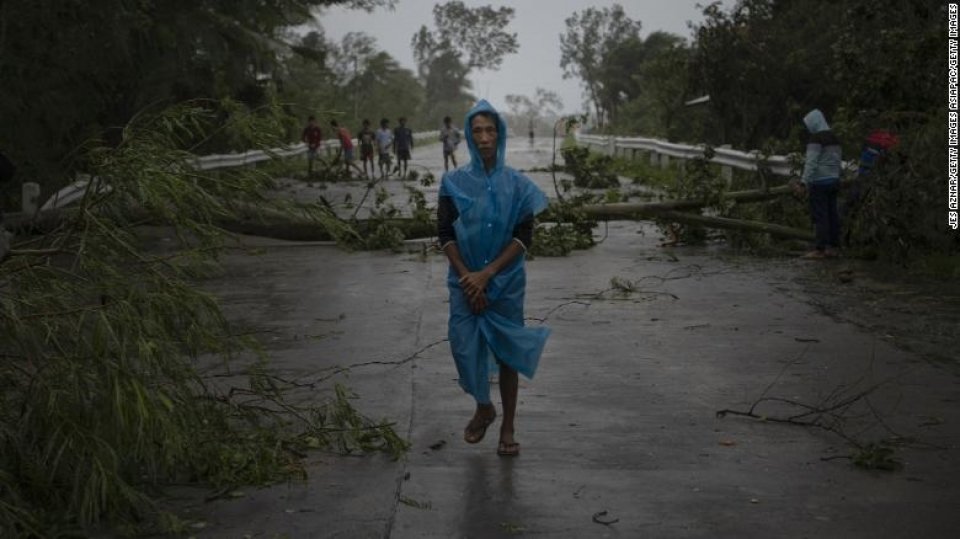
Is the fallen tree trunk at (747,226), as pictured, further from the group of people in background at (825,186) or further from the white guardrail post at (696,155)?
the white guardrail post at (696,155)

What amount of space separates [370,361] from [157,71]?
16.1m

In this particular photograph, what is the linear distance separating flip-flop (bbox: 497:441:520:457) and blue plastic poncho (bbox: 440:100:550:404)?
25 centimetres

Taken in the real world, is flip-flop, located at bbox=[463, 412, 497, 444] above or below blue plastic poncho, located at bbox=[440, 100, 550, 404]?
below

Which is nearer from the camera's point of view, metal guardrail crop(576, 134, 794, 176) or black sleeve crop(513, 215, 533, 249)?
black sleeve crop(513, 215, 533, 249)

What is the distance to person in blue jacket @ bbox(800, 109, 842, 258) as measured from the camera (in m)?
15.5

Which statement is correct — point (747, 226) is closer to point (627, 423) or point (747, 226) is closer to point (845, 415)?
point (845, 415)

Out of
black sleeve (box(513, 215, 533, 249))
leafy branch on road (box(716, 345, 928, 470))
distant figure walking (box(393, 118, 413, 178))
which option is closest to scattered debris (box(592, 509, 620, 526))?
leafy branch on road (box(716, 345, 928, 470))

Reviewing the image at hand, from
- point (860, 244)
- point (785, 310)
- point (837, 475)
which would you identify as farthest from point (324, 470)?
point (860, 244)

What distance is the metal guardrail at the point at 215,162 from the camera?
7.96 meters

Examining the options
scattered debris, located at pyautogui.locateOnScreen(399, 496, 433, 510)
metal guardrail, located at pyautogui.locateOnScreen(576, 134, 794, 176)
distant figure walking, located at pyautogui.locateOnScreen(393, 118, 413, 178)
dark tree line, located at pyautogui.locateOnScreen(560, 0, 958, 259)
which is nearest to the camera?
scattered debris, located at pyautogui.locateOnScreen(399, 496, 433, 510)

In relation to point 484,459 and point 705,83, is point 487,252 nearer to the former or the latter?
point 484,459

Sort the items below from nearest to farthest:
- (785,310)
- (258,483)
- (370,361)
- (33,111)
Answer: (258,483)
(370,361)
(785,310)
(33,111)

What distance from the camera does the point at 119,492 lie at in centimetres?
549

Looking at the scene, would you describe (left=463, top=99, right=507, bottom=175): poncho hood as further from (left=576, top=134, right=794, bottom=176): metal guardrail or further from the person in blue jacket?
(left=576, top=134, right=794, bottom=176): metal guardrail
